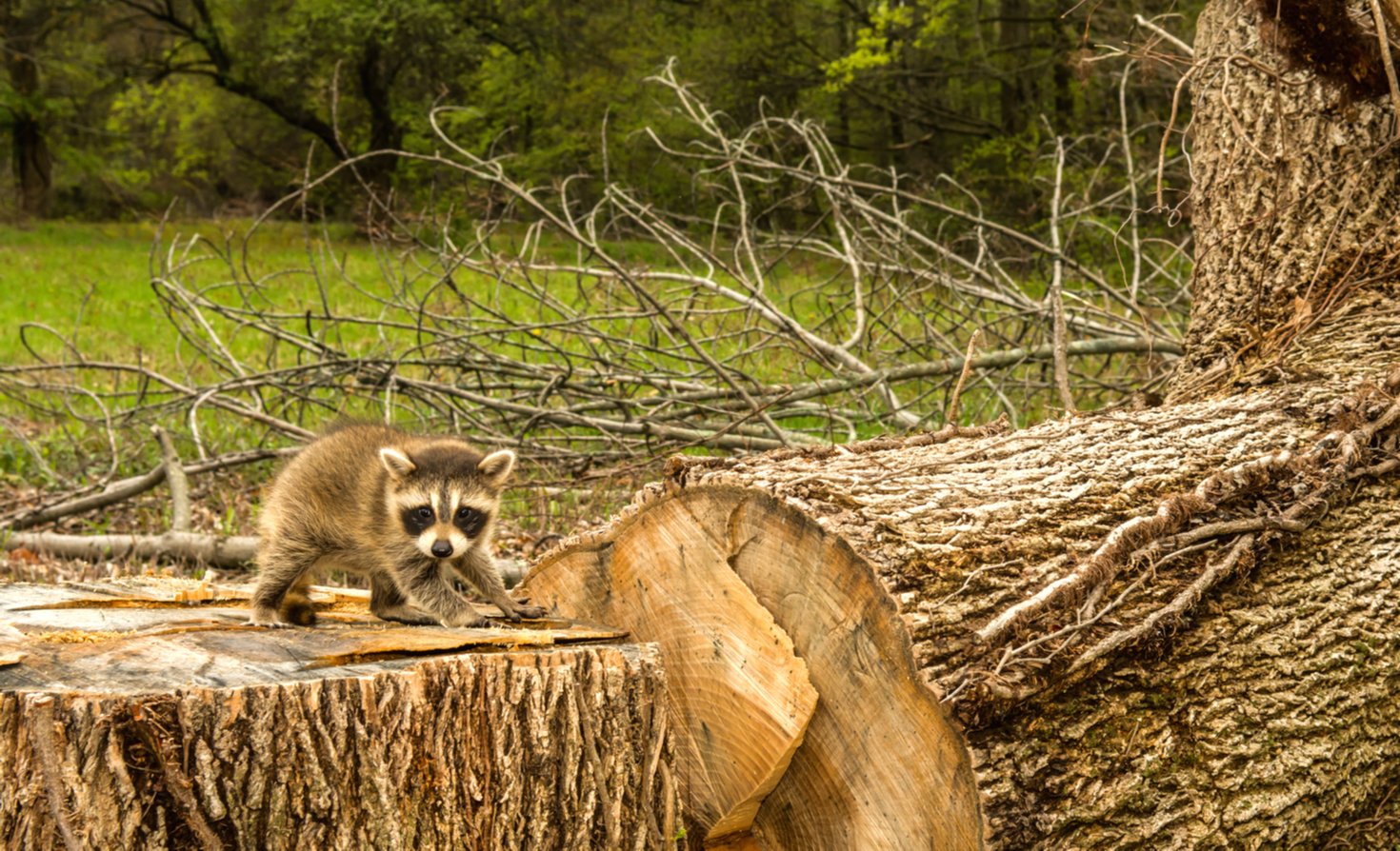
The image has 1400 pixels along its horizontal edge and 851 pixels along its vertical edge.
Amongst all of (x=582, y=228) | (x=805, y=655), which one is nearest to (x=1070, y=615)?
(x=805, y=655)

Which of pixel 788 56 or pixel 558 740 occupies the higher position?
pixel 788 56

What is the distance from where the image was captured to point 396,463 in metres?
3.71

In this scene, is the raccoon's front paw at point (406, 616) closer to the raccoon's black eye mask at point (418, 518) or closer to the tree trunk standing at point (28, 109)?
the raccoon's black eye mask at point (418, 518)

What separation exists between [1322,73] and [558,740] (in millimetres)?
4351

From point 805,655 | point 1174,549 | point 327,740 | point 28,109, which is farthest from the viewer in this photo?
point 28,109

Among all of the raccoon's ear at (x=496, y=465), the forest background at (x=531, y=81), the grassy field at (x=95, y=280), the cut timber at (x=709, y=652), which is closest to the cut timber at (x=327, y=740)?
the cut timber at (x=709, y=652)

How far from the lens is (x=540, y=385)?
7371 mm

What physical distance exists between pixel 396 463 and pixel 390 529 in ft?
0.87

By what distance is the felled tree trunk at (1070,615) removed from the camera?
2.50 m

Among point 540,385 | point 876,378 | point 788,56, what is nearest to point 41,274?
point 788,56

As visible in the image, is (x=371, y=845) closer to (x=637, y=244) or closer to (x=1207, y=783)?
(x=1207, y=783)

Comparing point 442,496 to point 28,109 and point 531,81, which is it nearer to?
point 531,81

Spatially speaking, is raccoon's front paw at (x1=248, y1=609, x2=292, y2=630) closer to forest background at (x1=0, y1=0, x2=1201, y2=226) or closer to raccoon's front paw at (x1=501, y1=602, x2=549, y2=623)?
raccoon's front paw at (x1=501, y1=602, x2=549, y2=623)

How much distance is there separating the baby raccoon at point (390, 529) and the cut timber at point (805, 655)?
543 mm
